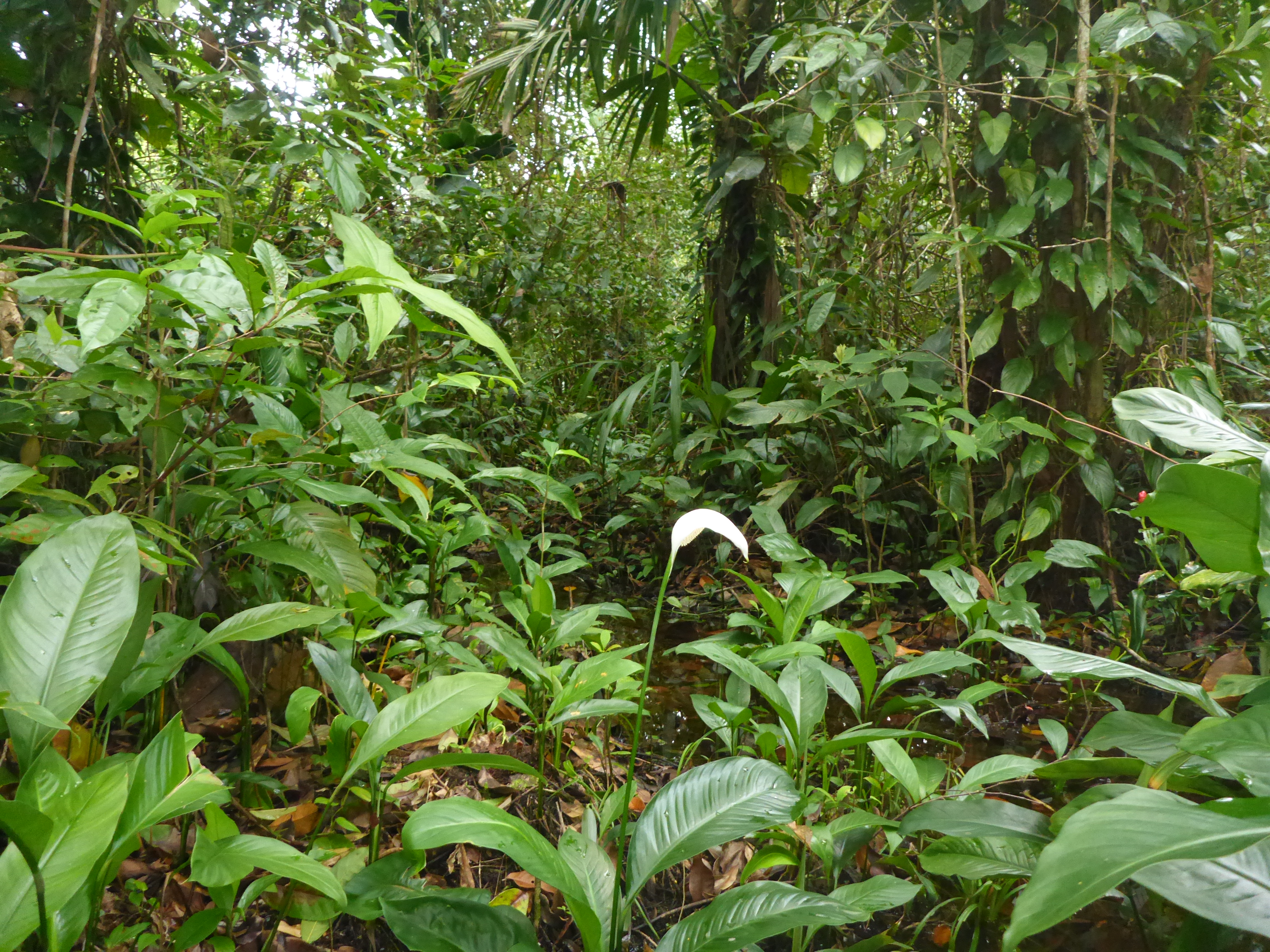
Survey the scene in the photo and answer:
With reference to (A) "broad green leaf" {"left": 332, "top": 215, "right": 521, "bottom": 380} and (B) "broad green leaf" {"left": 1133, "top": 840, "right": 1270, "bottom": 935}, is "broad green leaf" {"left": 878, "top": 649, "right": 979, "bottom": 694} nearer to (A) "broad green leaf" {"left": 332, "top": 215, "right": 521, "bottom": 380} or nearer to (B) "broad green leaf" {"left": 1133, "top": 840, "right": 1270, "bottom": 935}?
(B) "broad green leaf" {"left": 1133, "top": 840, "right": 1270, "bottom": 935}

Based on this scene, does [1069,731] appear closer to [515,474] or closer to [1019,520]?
[1019,520]

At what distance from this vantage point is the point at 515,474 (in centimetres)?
195

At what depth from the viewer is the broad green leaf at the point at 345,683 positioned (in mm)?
1245

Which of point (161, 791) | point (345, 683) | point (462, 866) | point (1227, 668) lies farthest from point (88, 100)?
point (1227, 668)

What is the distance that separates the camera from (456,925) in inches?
35.6

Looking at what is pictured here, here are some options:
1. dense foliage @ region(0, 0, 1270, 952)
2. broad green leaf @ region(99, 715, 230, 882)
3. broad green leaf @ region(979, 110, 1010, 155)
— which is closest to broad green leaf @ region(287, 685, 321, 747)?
dense foliage @ region(0, 0, 1270, 952)

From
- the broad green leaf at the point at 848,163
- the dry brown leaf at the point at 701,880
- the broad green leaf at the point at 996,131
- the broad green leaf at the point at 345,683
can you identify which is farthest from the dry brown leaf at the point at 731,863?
the broad green leaf at the point at 996,131

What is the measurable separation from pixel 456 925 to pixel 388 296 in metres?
0.76

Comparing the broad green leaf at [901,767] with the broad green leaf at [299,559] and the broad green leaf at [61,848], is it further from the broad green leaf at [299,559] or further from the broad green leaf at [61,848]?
the broad green leaf at [61,848]

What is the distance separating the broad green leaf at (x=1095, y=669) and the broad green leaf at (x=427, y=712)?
0.78 meters

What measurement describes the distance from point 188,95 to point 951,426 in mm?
2349

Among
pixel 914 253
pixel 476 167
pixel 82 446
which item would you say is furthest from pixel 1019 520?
pixel 476 167

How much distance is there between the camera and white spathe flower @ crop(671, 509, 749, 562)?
811mm

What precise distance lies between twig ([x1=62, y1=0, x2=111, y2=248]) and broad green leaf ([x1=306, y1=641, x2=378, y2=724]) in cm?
90
